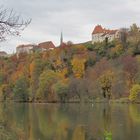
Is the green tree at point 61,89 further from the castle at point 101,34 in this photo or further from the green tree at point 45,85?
the castle at point 101,34

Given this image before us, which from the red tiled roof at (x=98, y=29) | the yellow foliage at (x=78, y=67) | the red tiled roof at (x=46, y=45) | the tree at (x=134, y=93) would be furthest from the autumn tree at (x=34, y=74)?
the red tiled roof at (x=46, y=45)

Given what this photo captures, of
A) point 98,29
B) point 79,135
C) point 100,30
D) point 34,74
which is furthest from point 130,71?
point 98,29

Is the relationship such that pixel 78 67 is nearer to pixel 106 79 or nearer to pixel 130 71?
pixel 130 71

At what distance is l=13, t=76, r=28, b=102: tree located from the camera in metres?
87.6

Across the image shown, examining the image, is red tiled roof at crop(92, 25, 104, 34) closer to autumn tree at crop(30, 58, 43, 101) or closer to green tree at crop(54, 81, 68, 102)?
autumn tree at crop(30, 58, 43, 101)

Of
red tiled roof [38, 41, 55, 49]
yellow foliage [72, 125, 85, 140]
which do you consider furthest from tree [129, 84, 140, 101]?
red tiled roof [38, 41, 55, 49]

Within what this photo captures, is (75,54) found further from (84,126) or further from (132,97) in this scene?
(84,126)

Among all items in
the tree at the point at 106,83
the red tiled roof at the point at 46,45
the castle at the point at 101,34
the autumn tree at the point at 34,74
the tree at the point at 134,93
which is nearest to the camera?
the tree at the point at 134,93

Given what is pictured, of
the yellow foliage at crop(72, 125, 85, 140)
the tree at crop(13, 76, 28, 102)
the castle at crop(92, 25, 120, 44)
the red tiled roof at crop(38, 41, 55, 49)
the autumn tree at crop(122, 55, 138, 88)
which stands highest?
the castle at crop(92, 25, 120, 44)

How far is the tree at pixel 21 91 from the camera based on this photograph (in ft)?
287

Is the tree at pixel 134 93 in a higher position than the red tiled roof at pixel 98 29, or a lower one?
lower

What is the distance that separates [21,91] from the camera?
287ft

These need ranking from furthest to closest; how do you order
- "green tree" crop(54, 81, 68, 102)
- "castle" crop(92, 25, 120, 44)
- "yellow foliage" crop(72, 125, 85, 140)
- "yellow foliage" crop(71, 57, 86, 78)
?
1. "castle" crop(92, 25, 120, 44)
2. "yellow foliage" crop(71, 57, 86, 78)
3. "green tree" crop(54, 81, 68, 102)
4. "yellow foliage" crop(72, 125, 85, 140)

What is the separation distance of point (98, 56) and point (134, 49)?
10802mm
